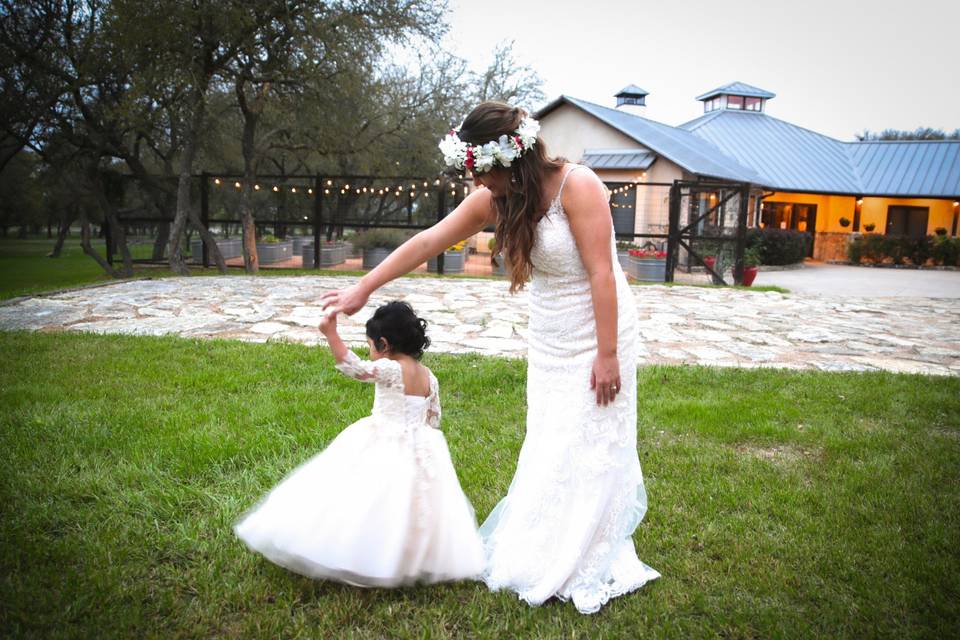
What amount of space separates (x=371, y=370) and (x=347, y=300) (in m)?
0.30

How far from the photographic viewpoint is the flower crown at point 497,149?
242cm

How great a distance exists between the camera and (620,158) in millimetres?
24094

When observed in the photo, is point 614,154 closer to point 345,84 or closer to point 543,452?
point 345,84

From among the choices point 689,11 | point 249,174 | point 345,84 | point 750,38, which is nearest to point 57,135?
point 249,174

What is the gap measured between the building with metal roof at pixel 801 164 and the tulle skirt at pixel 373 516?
23.0 m

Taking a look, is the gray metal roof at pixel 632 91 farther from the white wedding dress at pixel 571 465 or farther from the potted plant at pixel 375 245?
the white wedding dress at pixel 571 465

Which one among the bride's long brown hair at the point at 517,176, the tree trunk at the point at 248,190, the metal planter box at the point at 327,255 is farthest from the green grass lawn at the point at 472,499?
the metal planter box at the point at 327,255

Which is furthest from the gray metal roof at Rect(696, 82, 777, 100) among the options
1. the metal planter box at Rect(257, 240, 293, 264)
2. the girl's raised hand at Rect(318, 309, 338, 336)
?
the girl's raised hand at Rect(318, 309, 338, 336)

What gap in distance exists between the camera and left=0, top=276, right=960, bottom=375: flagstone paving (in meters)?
7.36

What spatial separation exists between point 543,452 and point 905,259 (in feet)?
97.2

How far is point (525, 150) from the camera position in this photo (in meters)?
2.47

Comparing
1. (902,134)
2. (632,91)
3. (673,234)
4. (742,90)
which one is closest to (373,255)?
(673,234)

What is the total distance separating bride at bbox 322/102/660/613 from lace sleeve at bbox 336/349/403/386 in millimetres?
209

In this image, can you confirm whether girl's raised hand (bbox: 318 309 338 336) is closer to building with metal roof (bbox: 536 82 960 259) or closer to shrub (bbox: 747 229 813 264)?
building with metal roof (bbox: 536 82 960 259)
